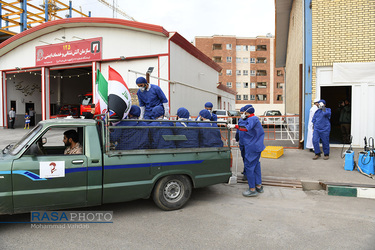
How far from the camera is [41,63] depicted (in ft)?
62.4

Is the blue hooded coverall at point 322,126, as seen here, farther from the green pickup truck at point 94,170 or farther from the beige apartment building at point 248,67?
the beige apartment building at point 248,67

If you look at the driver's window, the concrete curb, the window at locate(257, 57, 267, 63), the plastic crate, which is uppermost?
the window at locate(257, 57, 267, 63)

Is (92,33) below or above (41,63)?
above

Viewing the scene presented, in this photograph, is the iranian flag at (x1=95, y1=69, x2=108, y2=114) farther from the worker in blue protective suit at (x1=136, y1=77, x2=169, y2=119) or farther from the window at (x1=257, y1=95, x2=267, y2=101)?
the window at (x1=257, y1=95, x2=267, y2=101)

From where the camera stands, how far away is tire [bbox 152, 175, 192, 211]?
4273mm

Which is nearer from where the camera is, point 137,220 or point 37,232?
point 37,232

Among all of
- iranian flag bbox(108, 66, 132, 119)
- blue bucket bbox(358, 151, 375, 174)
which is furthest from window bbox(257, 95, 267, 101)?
iranian flag bbox(108, 66, 132, 119)

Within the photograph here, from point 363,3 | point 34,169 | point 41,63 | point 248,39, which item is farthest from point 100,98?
point 248,39

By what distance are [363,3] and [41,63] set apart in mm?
19596

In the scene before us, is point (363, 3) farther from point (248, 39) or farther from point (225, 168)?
point (248, 39)

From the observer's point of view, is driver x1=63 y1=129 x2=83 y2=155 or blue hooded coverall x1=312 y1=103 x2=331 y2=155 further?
blue hooded coverall x1=312 y1=103 x2=331 y2=155

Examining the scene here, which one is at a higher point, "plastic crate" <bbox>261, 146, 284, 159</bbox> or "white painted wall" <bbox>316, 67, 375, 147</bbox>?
"white painted wall" <bbox>316, 67, 375, 147</bbox>

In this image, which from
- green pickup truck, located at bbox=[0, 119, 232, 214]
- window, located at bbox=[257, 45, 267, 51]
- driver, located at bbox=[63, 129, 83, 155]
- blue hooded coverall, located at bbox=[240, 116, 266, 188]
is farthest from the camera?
window, located at bbox=[257, 45, 267, 51]

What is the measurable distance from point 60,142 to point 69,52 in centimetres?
1550
